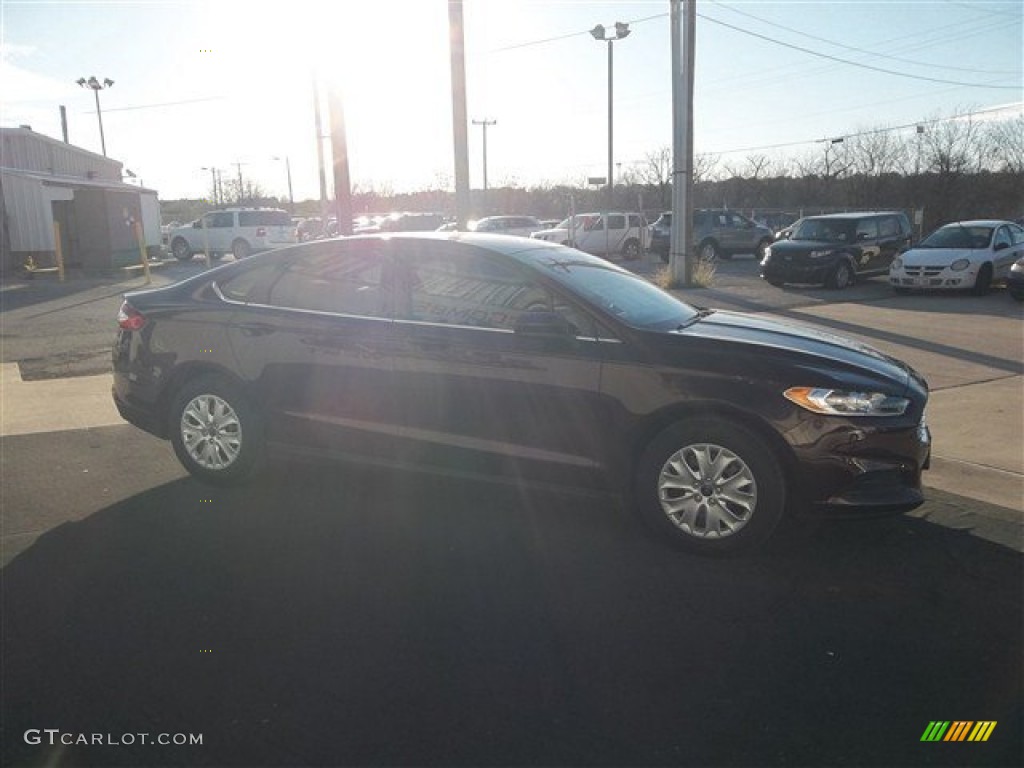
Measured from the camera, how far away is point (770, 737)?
2.78 m

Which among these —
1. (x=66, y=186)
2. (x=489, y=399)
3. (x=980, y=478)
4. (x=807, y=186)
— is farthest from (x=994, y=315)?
(x=807, y=186)

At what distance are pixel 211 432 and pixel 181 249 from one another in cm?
3085

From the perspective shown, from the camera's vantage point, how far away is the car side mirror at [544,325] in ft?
14.2

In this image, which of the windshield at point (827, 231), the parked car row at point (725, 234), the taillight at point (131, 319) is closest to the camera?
the taillight at point (131, 319)

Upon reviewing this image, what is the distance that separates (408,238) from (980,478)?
4050mm

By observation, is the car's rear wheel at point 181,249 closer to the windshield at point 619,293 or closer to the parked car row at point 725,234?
the parked car row at point 725,234

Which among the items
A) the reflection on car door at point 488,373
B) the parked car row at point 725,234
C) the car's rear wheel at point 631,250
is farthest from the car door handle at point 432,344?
the car's rear wheel at point 631,250

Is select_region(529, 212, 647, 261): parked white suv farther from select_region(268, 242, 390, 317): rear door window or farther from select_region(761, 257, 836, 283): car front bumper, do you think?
select_region(268, 242, 390, 317): rear door window

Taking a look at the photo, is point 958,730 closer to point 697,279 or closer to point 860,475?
point 860,475

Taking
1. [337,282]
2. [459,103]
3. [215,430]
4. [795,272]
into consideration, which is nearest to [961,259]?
[795,272]

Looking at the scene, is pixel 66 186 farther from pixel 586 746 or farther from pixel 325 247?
pixel 586 746

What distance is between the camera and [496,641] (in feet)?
11.1

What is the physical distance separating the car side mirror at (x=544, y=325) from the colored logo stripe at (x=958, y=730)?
7.83ft

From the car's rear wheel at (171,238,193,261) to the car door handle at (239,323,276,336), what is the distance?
1203 inches
